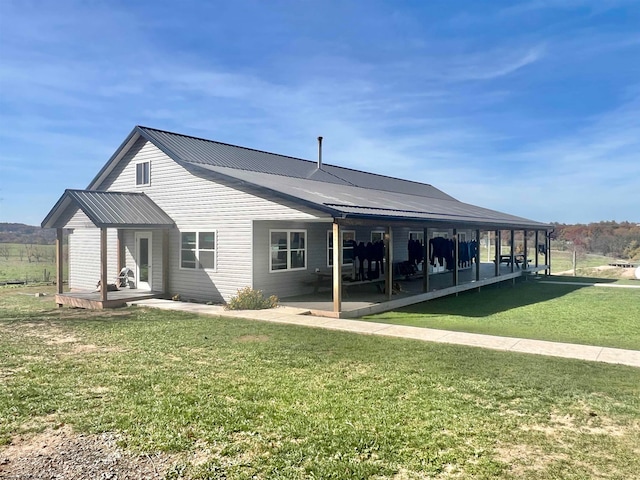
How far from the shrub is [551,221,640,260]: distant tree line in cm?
2819

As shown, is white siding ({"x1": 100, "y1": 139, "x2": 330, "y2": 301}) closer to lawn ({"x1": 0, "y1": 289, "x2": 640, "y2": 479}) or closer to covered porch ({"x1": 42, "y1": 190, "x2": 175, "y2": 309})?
covered porch ({"x1": 42, "y1": 190, "x2": 175, "y2": 309})

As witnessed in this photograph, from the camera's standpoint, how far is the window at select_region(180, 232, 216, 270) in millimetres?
14656

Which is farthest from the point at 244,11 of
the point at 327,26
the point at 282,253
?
the point at 282,253

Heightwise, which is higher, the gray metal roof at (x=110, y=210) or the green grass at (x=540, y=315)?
the gray metal roof at (x=110, y=210)

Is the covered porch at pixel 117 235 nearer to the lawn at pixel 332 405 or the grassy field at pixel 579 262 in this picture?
the lawn at pixel 332 405

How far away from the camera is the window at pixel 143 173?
16594mm

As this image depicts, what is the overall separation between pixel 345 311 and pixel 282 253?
3854mm

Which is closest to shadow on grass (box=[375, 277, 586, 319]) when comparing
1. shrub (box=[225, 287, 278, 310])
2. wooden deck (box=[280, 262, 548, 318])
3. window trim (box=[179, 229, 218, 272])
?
wooden deck (box=[280, 262, 548, 318])

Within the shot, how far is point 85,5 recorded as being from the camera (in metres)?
12.0

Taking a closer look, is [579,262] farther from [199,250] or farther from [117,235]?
[117,235]

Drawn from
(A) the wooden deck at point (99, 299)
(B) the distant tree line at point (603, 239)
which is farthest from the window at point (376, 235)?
(B) the distant tree line at point (603, 239)

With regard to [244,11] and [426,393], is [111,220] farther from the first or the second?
[426,393]

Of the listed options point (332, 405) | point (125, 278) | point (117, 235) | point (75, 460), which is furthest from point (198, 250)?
point (75, 460)

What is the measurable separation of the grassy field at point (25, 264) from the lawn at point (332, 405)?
17414mm
